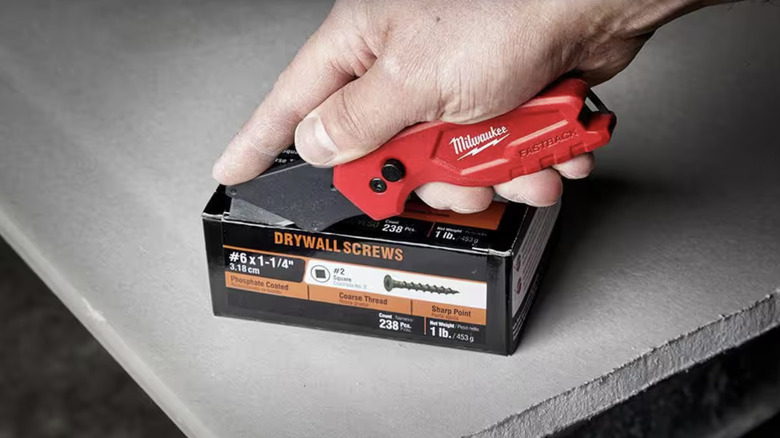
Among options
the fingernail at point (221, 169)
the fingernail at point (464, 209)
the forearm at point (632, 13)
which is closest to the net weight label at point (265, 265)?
the fingernail at point (221, 169)

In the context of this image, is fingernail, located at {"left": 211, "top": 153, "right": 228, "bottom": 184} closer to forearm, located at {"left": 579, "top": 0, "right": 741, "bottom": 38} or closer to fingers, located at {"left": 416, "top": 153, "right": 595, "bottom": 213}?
fingers, located at {"left": 416, "top": 153, "right": 595, "bottom": 213}

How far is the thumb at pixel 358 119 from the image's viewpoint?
1.42m

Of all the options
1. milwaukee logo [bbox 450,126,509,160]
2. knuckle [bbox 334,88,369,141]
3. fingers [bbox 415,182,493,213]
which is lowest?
fingers [bbox 415,182,493,213]

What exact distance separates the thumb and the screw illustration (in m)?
0.20

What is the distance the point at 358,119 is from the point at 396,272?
24cm

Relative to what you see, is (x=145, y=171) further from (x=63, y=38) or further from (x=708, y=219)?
(x=708, y=219)

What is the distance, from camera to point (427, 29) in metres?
1.41

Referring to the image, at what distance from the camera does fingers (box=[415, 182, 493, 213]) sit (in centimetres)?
150

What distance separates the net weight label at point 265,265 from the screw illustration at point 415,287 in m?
0.12

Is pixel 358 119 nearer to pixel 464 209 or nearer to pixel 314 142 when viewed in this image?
pixel 314 142

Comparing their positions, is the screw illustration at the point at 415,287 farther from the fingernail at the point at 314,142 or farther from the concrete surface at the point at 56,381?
the concrete surface at the point at 56,381

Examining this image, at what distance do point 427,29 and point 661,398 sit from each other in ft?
2.52

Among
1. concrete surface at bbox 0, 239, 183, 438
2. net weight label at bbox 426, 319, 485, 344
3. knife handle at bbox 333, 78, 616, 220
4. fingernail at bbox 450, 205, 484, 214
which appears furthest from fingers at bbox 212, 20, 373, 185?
concrete surface at bbox 0, 239, 183, 438

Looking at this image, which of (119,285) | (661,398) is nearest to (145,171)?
(119,285)
